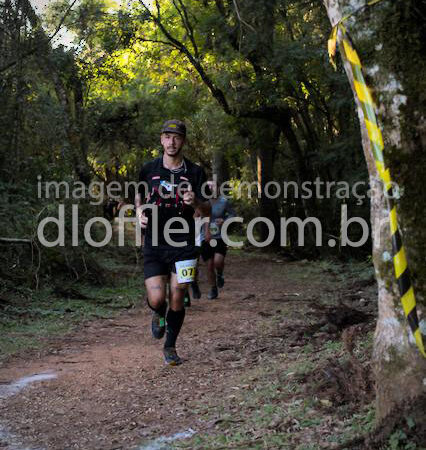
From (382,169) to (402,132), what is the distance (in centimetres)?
27

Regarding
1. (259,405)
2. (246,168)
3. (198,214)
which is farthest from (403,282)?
(246,168)

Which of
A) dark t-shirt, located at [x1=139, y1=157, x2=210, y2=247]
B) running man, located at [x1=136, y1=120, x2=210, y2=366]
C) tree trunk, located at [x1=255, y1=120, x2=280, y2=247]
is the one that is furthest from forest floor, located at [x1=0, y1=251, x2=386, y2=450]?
tree trunk, located at [x1=255, y1=120, x2=280, y2=247]

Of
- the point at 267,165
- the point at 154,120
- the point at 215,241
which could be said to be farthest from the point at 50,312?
the point at 267,165

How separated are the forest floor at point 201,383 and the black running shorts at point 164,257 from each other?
1033mm

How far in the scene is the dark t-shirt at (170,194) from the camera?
7.00m

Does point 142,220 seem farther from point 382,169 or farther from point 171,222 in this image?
point 382,169

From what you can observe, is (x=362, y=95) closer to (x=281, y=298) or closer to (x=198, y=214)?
(x=198, y=214)

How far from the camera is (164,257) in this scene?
23.1 ft

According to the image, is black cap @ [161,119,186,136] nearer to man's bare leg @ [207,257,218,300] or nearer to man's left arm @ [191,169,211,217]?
man's left arm @ [191,169,211,217]

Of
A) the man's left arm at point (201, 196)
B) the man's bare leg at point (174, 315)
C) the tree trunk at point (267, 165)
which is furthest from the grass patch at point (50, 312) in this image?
the tree trunk at point (267, 165)

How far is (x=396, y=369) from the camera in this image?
412 centimetres

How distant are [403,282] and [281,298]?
8866 millimetres

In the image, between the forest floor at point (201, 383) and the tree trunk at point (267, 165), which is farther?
the tree trunk at point (267, 165)

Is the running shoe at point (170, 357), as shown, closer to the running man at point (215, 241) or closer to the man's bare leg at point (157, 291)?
the man's bare leg at point (157, 291)
